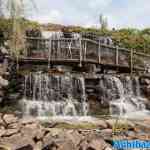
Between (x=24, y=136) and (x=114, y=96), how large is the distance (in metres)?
8.84

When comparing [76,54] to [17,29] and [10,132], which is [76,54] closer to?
[17,29]

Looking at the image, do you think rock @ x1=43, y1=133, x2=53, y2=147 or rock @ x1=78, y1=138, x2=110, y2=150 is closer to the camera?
rock @ x1=78, y1=138, x2=110, y2=150

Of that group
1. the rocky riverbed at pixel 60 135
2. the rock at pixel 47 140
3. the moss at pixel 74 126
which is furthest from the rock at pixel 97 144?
the moss at pixel 74 126

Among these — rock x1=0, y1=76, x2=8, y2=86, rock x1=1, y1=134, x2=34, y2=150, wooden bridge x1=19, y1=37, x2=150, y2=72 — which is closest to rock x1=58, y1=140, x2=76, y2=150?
rock x1=1, y1=134, x2=34, y2=150

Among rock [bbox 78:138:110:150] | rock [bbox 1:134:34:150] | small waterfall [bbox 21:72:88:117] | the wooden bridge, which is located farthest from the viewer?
the wooden bridge

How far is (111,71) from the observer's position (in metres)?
19.2

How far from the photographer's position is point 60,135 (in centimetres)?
888

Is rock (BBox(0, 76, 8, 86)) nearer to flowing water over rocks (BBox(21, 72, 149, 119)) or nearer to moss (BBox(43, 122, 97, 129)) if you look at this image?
flowing water over rocks (BBox(21, 72, 149, 119))

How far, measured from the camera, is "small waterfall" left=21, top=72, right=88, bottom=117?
50.5 ft

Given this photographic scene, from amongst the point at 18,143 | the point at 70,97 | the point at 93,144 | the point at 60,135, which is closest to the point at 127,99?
the point at 70,97

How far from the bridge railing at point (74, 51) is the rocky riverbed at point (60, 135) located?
7722 mm

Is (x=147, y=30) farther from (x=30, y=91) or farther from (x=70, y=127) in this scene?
(x=70, y=127)

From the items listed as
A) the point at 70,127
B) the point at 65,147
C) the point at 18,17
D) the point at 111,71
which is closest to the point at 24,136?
the point at 65,147

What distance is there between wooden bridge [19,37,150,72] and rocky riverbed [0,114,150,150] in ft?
23.9
